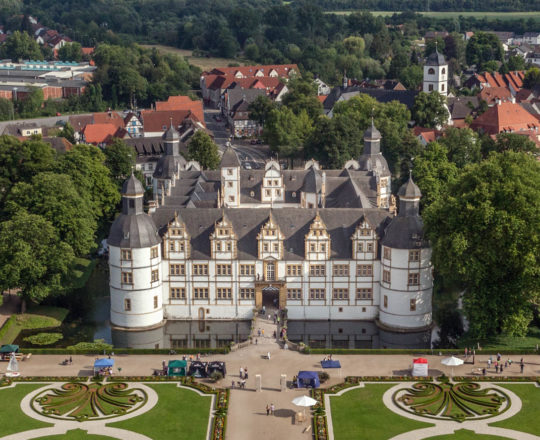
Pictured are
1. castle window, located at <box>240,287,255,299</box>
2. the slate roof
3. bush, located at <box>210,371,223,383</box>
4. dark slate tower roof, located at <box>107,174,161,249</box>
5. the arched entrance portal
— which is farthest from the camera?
the arched entrance portal

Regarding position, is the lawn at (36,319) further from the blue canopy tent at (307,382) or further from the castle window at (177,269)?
the blue canopy tent at (307,382)

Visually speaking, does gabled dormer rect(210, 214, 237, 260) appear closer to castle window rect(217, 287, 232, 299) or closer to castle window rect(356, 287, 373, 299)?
castle window rect(217, 287, 232, 299)

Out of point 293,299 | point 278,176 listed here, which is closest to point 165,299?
point 293,299

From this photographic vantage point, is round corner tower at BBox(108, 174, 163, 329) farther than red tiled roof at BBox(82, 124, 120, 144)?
No

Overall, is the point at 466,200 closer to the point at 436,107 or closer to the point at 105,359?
the point at 105,359

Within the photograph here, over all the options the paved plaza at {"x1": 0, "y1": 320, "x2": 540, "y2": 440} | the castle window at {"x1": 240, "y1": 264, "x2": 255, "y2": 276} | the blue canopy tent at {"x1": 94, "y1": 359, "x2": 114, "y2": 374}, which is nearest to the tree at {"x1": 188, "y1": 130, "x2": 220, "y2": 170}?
the castle window at {"x1": 240, "y1": 264, "x2": 255, "y2": 276}

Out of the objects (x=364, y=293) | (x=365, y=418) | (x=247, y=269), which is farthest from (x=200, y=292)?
(x=365, y=418)

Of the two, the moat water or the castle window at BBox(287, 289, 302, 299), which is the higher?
the castle window at BBox(287, 289, 302, 299)
